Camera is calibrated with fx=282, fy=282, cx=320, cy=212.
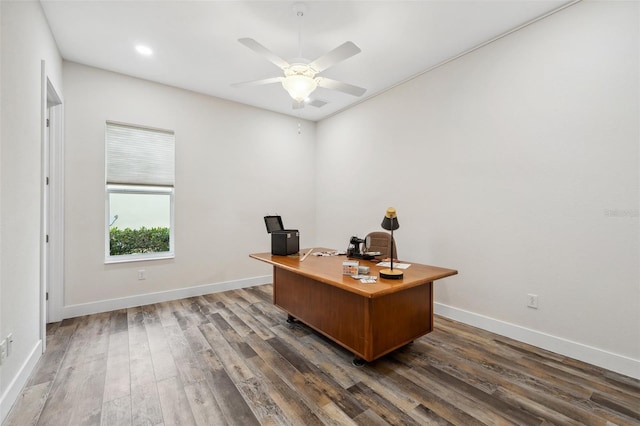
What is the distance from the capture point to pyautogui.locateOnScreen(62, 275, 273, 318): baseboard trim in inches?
134

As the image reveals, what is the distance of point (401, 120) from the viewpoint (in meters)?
3.91

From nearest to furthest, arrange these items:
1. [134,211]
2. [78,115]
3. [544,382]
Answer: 1. [544,382]
2. [78,115]
3. [134,211]

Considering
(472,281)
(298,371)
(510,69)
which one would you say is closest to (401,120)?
(510,69)

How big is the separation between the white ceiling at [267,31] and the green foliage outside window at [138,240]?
208 cm

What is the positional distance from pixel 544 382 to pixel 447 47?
3.23 meters

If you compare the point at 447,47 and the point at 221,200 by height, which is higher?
the point at 447,47

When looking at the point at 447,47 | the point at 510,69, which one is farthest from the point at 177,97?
the point at 510,69

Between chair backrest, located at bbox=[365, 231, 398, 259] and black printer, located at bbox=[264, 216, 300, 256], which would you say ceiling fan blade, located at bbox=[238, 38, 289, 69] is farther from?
chair backrest, located at bbox=[365, 231, 398, 259]

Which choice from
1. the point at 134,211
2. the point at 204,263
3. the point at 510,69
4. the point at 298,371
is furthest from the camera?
the point at 204,263

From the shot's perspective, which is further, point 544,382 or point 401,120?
point 401,120

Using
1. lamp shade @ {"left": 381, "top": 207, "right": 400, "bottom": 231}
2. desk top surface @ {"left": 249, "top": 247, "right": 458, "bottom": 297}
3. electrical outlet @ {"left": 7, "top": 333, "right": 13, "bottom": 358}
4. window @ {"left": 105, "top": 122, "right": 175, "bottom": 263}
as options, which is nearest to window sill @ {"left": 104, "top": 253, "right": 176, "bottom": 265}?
window @ {"left": 105, "top": 122, "right": 175, "bottom": 263}

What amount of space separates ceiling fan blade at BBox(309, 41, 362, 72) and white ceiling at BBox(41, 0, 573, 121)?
23.6 inches

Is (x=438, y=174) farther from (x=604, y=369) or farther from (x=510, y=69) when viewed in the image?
(x=604, y=369)

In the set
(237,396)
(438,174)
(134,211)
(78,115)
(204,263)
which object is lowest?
(237,396)
